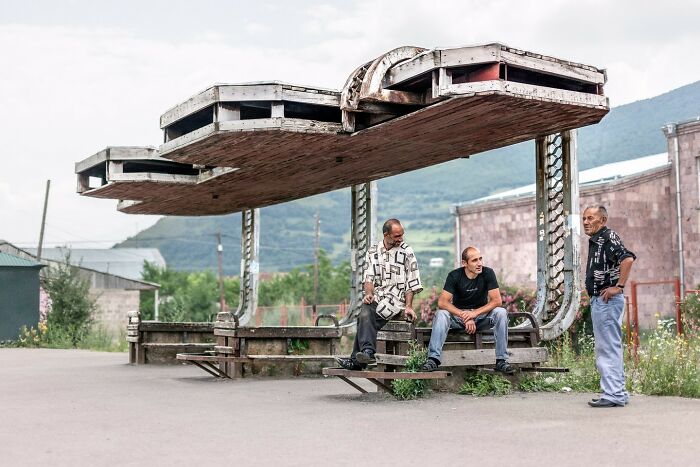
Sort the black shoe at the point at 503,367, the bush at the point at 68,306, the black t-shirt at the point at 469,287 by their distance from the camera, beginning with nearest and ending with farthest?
1. the black shoe at the point at 503,367
2. the black t-shirt at the point at 469,287
3. the bush at the point at 68,306

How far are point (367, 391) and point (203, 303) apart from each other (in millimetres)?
56020

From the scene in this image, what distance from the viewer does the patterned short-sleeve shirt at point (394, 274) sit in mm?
10500

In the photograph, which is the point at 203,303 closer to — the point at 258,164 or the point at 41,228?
the point at 41,228

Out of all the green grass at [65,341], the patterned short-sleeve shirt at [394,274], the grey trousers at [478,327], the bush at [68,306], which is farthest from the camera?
the bush at [68,306]

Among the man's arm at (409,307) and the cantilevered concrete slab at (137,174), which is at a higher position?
the cantilevered concrete slab at (137,174)

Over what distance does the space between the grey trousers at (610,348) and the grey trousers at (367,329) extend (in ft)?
8.35

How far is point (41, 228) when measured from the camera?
5281cm

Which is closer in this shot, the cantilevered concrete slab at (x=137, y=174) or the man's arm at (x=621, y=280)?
the man's arm at (x=621, y=280)

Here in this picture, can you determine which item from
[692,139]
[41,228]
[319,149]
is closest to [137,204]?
[319,149]

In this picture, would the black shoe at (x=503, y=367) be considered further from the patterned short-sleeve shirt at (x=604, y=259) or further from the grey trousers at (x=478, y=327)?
the patterned short-sleeve shirt at (x=604, y=259)

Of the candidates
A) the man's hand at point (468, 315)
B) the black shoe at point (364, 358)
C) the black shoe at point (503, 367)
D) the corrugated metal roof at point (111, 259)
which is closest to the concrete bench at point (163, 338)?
the black shoe at point (364, 358)

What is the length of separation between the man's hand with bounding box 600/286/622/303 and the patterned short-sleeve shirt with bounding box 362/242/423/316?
2.24 m

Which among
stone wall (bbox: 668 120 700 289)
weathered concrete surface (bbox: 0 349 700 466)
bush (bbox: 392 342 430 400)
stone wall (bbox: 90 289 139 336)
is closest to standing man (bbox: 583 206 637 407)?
weathered concrete surface (bbox: 0 349 700 466)

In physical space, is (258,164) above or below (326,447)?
above
